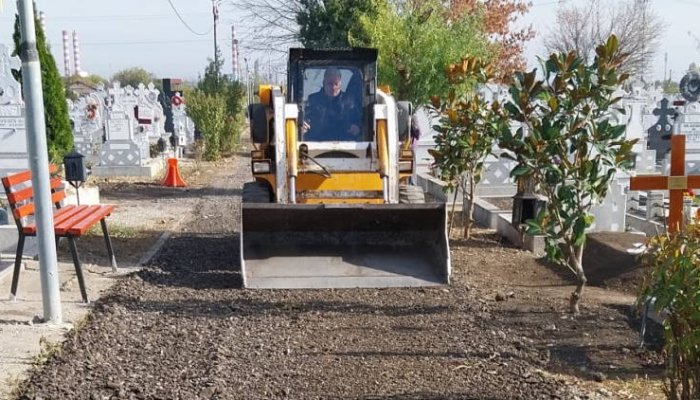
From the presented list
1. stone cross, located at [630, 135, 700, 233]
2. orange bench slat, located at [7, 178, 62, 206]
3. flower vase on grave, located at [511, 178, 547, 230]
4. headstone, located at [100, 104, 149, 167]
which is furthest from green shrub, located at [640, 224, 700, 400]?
headstone, located at [100, 104, 149, 167]

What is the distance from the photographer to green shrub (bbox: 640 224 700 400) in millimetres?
3578

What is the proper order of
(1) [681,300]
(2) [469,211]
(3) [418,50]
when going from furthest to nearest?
1. (3) [418,50]
2. (2) [469,211]
3. (1) [681,300]

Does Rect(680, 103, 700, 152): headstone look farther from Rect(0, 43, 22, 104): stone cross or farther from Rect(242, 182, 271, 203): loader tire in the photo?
Rect(0, 43, 22, 104): stone cross

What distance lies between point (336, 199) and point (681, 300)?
5.41 metres

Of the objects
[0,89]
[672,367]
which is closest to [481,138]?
[672,367]

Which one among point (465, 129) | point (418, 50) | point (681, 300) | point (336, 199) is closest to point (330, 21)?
point (418, 50)

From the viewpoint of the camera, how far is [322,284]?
7742 mm

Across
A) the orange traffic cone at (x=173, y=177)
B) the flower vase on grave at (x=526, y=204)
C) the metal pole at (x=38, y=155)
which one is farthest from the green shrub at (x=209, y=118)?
the metal pole at (x=38, y=155)

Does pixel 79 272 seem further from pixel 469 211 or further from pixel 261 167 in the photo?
pixel 469 211

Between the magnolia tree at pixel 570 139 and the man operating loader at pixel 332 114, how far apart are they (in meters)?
2.89

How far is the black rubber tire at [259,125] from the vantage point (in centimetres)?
941

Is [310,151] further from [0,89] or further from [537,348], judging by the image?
[0,89]

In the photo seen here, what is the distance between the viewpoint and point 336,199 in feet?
28.7

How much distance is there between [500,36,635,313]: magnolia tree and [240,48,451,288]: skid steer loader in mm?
1449
